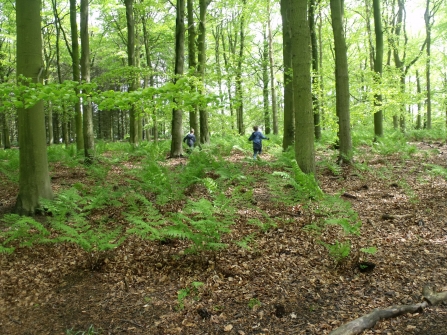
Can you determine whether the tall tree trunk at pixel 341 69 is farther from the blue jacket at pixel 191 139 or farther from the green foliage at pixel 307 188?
the blue jacket at pixel 191 139

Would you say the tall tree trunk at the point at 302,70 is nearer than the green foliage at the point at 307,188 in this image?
No

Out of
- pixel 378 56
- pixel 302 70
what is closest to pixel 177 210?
pixel 302 70

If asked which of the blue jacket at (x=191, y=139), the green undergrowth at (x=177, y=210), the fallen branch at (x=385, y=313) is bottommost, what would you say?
the fallen branch at (x=385, y=313)

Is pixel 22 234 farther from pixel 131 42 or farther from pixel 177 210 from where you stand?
pixel 131 42

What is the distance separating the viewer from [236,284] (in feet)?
12.4

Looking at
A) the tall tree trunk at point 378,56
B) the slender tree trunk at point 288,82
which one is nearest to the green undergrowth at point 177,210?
the slender tree trunk at point 288,82

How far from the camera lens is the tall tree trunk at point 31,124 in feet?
18.1

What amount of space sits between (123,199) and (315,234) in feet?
13.6

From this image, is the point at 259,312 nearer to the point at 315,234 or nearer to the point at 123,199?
the point at 315,234

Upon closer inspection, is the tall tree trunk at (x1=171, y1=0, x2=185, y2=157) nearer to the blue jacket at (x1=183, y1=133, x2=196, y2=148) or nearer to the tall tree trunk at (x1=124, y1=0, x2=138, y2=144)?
the tall tree trunk at (x1=124, y1=0, x2=138, y2=144)

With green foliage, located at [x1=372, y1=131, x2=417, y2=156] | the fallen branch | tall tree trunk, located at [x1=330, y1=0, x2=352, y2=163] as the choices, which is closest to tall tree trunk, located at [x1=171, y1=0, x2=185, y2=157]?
tall tree trunk, located at [x1=330, y1=0, x2=352, y2=163]

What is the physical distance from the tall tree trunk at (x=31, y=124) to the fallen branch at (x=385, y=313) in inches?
216


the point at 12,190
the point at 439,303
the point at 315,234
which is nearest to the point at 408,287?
the point at 439,303

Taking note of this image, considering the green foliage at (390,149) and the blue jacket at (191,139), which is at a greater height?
the blue jacket at (191,139)
